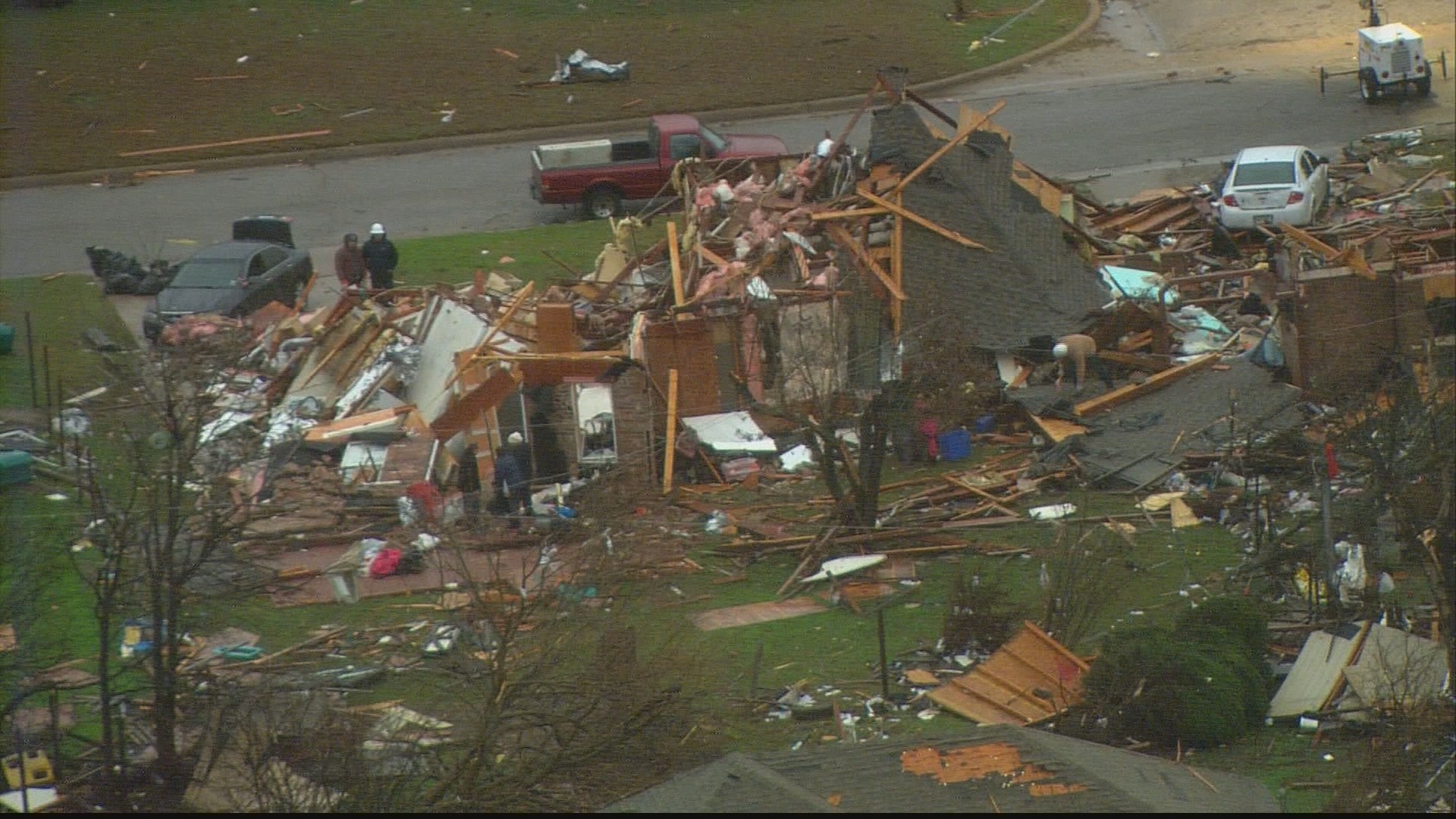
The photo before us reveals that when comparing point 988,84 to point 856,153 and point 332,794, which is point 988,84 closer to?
point 856,153

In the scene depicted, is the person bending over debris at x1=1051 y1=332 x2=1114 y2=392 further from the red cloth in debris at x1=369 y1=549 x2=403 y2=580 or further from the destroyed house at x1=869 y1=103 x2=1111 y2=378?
the red cloth in debris at x1=369 y1=549 x2=403 y2=580

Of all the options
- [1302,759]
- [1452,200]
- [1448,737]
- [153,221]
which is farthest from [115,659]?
[1452,200]

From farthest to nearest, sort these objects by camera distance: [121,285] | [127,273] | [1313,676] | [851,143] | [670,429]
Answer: [851,143] < [127,273] < [121,285] < [670,429] < [1313,676]

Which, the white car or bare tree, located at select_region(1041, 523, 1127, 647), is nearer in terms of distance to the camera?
bare tree, located at select_region(1041, 523, 1127, 647)

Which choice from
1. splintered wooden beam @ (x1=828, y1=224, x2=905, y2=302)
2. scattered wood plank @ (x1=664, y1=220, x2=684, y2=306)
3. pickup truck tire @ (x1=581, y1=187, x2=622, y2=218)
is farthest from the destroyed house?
pickup truck tire @ (x1=581, y1=187, x2=622, y2=218)

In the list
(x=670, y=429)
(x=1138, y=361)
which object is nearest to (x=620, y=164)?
(x=670, y=429)

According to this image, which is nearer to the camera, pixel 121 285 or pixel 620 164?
pixel 121 285

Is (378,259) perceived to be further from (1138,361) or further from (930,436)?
(1138,361)
